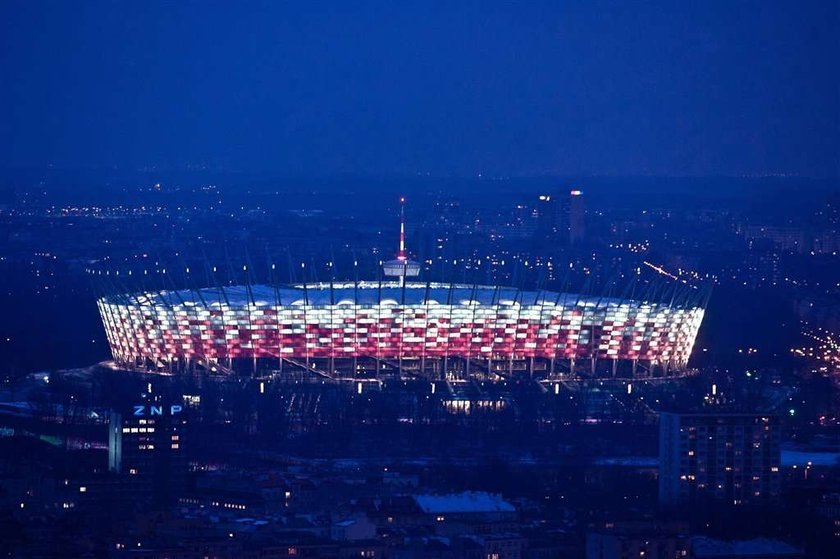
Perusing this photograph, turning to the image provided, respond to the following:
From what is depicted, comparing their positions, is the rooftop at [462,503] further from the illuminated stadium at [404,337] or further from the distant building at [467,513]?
the illuminated stadium at [404,337]

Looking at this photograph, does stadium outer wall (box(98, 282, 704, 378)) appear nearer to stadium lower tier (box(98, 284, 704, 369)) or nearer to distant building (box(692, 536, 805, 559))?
stadium lower tier (box(98, 284, 704, 369))

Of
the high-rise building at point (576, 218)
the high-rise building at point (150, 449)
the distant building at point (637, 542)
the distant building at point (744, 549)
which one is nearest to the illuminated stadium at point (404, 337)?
the high-rise building at point (150, 449)

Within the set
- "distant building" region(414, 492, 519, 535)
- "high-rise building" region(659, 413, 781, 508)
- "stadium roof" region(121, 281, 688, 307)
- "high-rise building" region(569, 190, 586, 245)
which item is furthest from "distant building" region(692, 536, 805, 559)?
"high-rise building" region(569, 190, 586, 245)

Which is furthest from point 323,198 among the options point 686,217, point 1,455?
point 1,455

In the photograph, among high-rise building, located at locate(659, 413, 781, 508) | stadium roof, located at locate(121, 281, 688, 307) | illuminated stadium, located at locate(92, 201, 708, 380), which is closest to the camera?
high-rise building, located at locate(659, 413, 781, 508)

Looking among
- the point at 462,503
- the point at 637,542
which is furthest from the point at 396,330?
the point at 637,542

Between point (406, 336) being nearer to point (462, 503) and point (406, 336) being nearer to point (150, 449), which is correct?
point (150, 449)
